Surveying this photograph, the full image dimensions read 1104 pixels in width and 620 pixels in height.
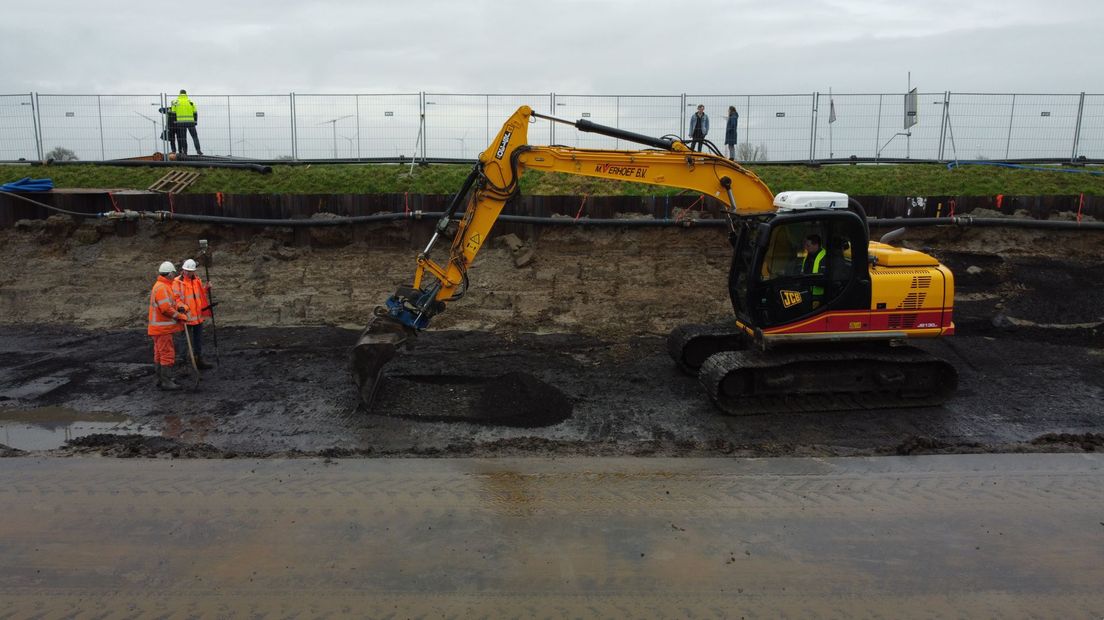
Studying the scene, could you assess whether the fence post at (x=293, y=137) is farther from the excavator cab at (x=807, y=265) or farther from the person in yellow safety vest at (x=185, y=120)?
the excavator cab at (x=807, y=265)

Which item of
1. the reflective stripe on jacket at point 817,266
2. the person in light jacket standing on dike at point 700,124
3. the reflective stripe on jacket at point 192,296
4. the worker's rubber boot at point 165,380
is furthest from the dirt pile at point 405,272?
the person in light jacket standing on dike at point 700,124

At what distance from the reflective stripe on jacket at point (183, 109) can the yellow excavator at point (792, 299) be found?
10.7 m

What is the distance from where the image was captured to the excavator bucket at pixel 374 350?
7.99m

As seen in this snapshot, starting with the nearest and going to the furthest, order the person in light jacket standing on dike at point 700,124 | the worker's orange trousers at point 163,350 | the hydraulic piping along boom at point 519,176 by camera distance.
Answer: the hydraulic piping along boom at point 519,176 < the worker's orange trousers at point 163,350 < the person in light jacket standing on dike at point 700,124

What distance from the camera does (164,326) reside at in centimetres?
903

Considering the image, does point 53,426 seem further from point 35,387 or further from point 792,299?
point 792,299

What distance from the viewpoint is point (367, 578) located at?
4.73 meters

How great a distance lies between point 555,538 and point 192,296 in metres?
6.75

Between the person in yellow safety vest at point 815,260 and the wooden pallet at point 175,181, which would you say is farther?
the wooden pallet at point 175,181

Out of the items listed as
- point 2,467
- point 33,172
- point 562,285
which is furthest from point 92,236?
point 562,285

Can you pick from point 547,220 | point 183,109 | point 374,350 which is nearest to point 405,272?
point 547,220

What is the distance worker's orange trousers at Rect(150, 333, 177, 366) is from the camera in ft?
29.2

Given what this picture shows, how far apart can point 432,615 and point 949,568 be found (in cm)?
346

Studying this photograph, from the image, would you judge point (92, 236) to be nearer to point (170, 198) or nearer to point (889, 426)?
point (170, 198)
